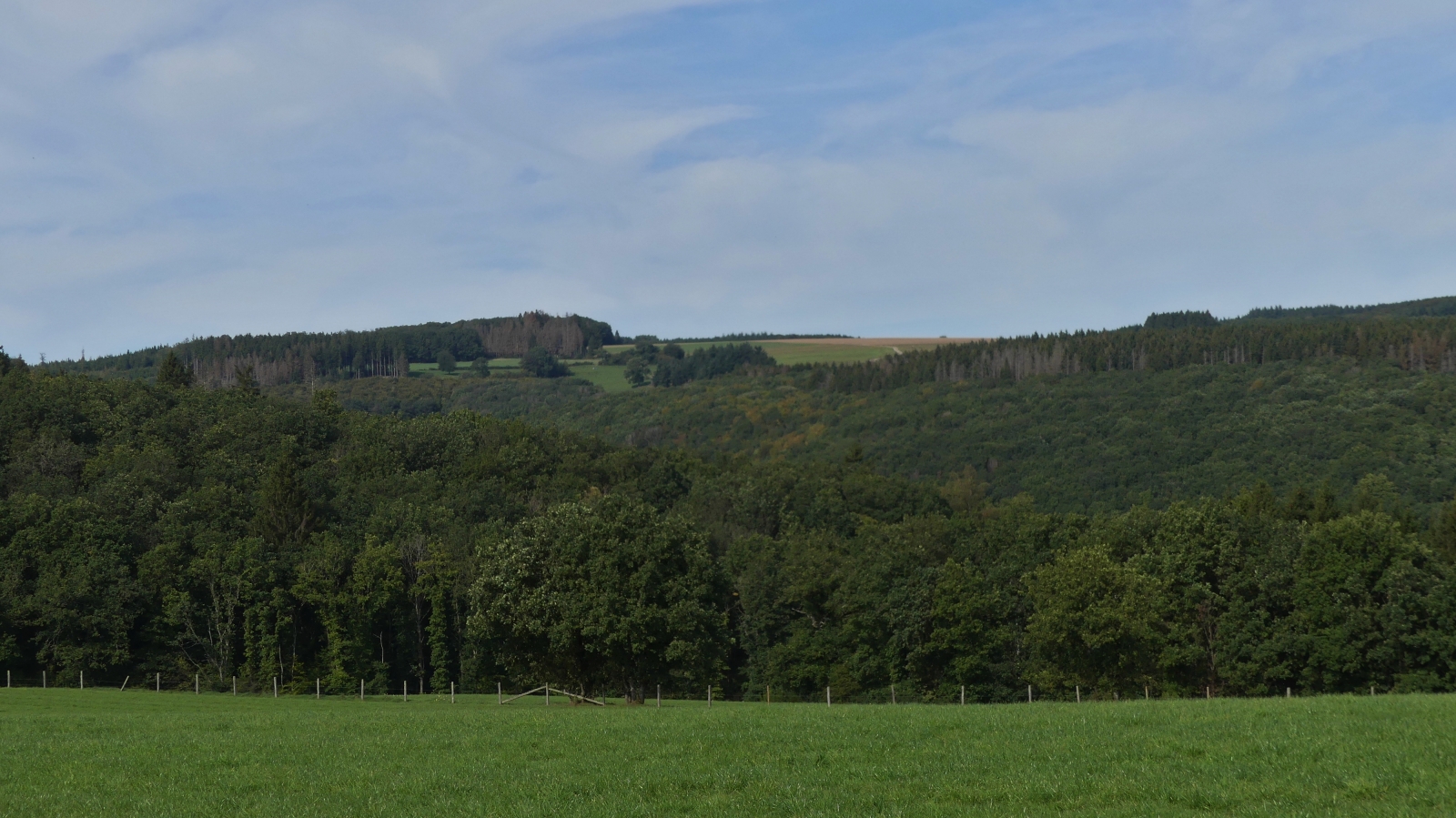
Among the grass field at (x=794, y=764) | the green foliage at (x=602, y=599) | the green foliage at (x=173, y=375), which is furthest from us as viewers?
the green foliage at (x=173, y=375)

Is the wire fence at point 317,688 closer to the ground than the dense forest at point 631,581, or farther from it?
closer to the ground

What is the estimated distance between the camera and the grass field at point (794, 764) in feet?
62.9

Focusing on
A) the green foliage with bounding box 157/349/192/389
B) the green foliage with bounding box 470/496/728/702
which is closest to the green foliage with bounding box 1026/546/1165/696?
the green foliage with bounding box 470/496/728/702

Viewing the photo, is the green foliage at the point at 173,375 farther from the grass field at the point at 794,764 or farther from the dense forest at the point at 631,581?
the grass field at the point at 794,764

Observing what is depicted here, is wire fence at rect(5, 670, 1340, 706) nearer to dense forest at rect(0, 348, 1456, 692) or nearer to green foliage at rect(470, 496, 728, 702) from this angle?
dense forest at rect(0, 348, 1456, 692)

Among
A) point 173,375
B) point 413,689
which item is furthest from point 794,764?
point 173,375

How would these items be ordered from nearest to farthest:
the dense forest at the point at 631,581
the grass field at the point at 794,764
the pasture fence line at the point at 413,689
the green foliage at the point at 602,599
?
the grass field at the point at 794,764 → the green foliage at the point at 602,599 → the dense forest at the point at 631,581 → the pasture fence line at the point at 413,689

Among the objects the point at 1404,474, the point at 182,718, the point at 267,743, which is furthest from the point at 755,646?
the point at 1404,474

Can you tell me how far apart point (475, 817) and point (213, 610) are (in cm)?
8358

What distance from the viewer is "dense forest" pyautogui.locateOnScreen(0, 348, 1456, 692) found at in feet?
198

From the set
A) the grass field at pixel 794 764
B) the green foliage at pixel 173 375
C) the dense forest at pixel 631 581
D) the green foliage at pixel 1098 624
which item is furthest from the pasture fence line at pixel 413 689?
the green foliage at pixel 173 375

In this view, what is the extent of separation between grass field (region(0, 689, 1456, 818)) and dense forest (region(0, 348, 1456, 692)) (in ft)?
88.8

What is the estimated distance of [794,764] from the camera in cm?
2298

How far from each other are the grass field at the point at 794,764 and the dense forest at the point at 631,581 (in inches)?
1066
